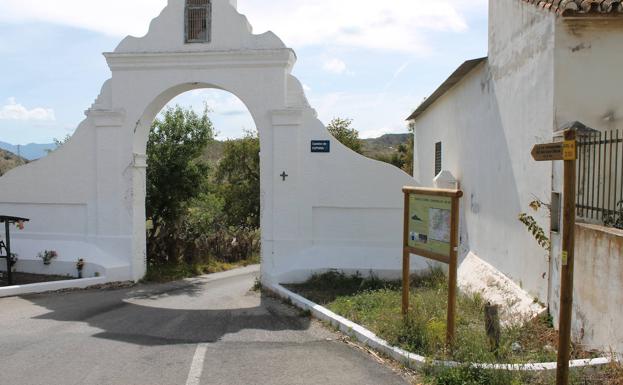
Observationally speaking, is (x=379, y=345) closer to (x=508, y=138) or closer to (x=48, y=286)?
(x=508, y=138)

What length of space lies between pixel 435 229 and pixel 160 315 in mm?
4899

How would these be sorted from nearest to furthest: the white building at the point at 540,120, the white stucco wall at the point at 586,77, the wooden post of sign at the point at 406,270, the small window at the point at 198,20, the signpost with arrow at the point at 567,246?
the signpost with arrow at the point at 567,246
the white building at the point at 540,120
the white stucco wall at the point at 586,77
the wooden post of sign at the point at 406,270
the small window at the point at 198,20

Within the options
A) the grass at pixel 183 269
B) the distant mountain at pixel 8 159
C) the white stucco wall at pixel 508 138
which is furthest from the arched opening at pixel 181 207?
the distant mountain at pixel 8 159

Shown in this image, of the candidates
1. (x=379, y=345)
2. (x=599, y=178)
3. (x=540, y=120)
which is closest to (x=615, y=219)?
(x=599, y=178)

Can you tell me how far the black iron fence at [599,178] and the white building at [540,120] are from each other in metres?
0.32

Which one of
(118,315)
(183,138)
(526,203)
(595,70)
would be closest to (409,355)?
(526,203)

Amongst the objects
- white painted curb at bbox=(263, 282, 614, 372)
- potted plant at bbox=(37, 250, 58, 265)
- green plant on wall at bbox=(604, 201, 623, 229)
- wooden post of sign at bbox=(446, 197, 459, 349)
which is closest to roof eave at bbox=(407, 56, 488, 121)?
green plant on wall at bbox=(604, 201, 623, 229)

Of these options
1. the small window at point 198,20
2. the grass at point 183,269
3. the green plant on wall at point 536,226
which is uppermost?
the small window at point 198,20

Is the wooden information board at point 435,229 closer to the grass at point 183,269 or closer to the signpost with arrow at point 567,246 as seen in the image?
the signpost with arrow at point 567,246

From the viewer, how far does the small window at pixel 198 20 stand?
1117 centimetres

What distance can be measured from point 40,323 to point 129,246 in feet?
11.3

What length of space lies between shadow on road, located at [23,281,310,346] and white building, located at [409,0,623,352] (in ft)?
11.1

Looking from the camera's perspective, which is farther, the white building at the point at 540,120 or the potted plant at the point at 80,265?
the potted plant at the point at 80,265

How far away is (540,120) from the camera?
23.5ft
